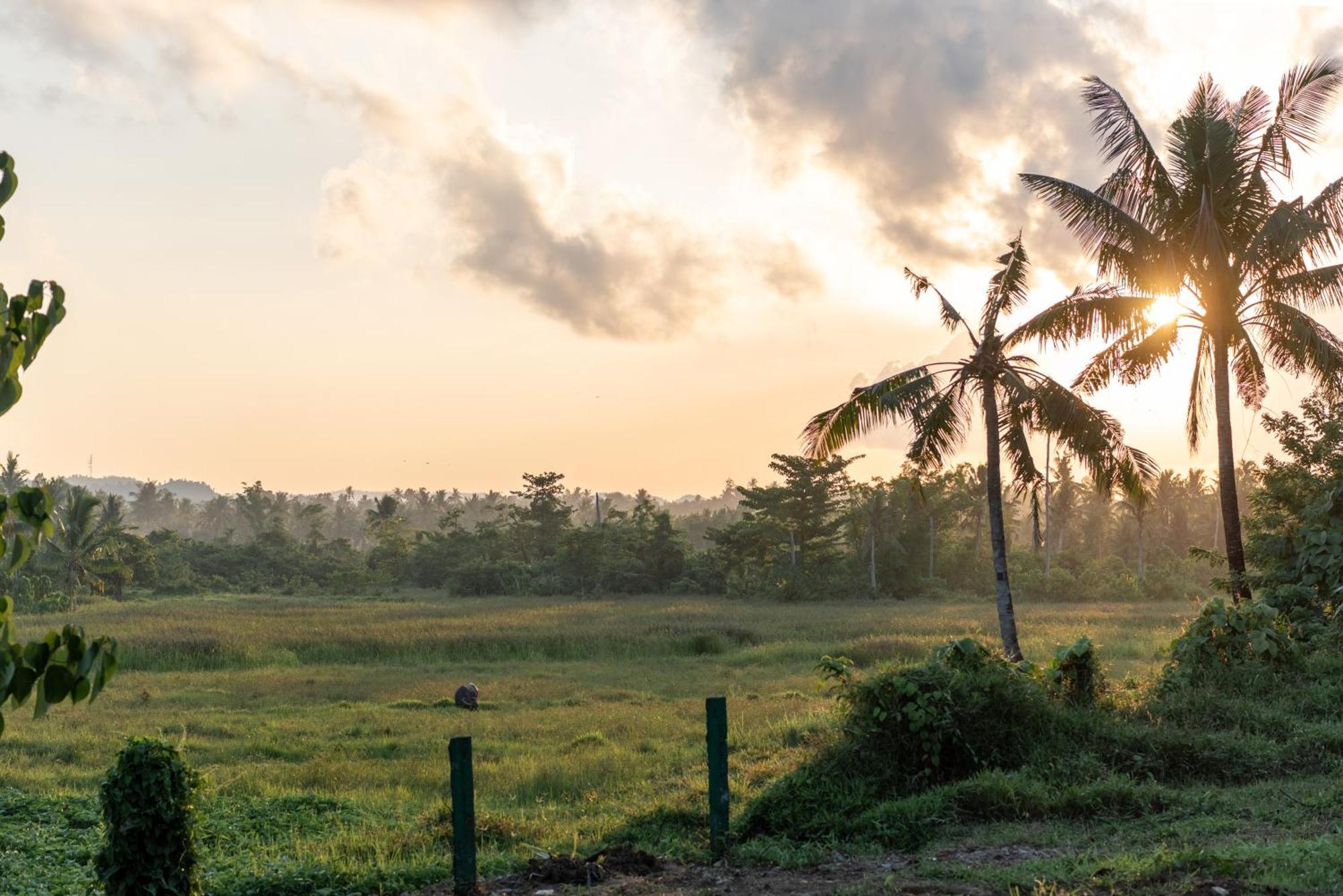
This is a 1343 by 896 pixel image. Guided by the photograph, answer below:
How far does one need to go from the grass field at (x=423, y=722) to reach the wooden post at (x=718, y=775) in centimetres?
25

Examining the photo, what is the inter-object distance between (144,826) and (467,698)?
1304cm

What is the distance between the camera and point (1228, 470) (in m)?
16.2

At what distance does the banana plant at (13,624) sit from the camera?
2.73m

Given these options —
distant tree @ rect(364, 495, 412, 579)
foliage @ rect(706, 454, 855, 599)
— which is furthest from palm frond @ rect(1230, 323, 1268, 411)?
distant tree @ rect(364, 495, 412, 579)

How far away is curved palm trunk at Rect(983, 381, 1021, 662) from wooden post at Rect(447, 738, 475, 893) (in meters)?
11.8

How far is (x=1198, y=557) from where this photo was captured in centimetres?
1792

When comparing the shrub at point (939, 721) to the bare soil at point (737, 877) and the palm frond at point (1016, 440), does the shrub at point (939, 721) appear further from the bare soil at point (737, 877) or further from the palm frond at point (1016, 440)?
the palm frond at point (1016, 440)

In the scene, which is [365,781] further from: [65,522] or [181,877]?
[65,522]

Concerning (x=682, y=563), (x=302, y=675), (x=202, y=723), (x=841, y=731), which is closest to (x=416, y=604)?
(x=682, y=563)

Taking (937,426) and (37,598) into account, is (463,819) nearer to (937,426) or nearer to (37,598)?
(937,426)

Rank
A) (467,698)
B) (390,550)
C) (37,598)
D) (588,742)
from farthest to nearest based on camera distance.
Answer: (390,550) → (37,598) → (467,698) → (588,742)

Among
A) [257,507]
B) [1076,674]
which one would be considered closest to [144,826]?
[1076,674]

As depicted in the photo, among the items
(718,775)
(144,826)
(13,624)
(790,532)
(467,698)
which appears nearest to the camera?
(13,624)

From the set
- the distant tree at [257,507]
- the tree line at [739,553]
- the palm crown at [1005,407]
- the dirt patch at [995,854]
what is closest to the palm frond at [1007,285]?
the palm crown at [1005,407]
